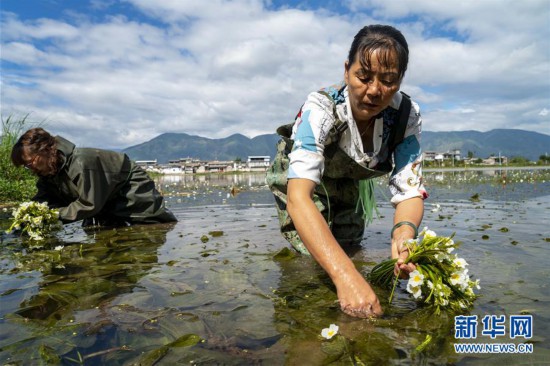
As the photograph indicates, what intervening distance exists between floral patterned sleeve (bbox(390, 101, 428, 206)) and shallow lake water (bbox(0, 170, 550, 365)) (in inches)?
30.2

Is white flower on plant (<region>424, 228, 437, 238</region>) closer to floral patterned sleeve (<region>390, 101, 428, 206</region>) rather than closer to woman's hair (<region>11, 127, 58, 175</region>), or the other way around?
floral patterned sleeve (<region>390, 101, 428, 206</region>)

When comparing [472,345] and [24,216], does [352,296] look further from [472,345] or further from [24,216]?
[24,216]

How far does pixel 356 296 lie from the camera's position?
7.19 feet

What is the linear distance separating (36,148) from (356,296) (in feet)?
16.1

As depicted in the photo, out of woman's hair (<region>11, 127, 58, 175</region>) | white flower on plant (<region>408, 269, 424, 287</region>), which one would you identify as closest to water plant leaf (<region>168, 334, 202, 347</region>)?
white flower on plant (<region>408, 269, 424, 287</region>)

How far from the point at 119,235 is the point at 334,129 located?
3.94 meters

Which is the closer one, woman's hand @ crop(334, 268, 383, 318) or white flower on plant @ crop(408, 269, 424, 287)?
woman's hand @ crop(334, 268, 383, 318)

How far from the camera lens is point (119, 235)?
548 centimetres

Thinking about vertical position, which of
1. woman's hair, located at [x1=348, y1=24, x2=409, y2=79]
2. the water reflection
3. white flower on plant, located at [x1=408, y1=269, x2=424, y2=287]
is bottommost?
the water reflection

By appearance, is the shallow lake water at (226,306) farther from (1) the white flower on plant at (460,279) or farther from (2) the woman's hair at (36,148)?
(2) the woman's hair at (36,148)

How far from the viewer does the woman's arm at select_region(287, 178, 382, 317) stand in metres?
2.20

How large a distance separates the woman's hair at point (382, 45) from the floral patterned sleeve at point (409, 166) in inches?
27.7

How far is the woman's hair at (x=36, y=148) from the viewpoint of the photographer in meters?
5.03

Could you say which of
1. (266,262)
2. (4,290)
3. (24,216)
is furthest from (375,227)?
(24,216)
